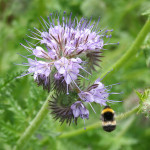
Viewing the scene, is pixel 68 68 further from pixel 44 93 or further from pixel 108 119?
pixel 44 93

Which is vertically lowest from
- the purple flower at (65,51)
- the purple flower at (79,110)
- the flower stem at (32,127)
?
the purple flower at (79,110)

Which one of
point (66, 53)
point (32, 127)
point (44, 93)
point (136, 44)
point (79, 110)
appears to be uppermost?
point (136, 44)

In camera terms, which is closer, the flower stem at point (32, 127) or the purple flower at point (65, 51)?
the purple flower at point (65, 51)

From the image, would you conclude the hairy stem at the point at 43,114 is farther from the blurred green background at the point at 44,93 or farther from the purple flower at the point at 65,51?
the purple flower at the point at 65,51

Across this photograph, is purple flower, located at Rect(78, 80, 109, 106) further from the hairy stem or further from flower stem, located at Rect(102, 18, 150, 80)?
flower stem, located at Rect(102, 18, 150, 80)

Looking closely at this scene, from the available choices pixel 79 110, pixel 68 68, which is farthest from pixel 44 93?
pixel 68 68

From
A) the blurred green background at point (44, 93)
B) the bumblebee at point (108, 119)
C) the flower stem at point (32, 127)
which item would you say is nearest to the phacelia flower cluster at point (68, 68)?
the bumblebee at point (108, 119)

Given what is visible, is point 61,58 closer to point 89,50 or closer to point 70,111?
point 89,50

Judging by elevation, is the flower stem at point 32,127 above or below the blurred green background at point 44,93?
below
